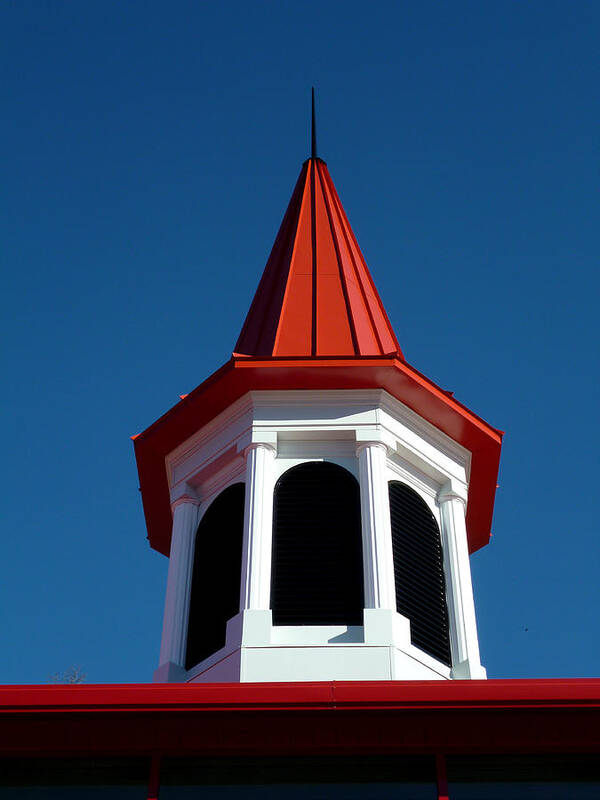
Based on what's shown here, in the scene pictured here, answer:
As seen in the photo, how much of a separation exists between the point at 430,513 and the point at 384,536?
5.24 feet

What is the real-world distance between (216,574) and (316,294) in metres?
4.52

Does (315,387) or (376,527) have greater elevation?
(315,387)

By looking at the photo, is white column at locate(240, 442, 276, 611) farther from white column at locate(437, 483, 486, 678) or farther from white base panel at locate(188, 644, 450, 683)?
white column at locate(437, 483, 486, 678)

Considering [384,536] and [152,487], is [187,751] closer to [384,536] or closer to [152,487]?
[384,536]

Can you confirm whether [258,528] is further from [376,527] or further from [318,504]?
[376,527]

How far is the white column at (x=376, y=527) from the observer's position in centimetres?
1477

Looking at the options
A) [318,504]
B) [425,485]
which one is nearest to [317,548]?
[318,504]

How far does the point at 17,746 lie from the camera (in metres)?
10.2

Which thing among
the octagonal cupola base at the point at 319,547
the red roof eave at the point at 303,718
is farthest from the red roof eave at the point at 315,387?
the red roof eave at the point at 303,718

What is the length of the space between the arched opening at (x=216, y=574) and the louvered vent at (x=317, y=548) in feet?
1.92

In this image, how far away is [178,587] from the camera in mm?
16062

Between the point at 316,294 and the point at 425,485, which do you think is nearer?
the point at 425,485

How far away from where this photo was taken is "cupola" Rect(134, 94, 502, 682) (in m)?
14.6

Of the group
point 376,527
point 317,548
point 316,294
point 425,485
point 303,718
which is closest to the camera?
point 303,718
